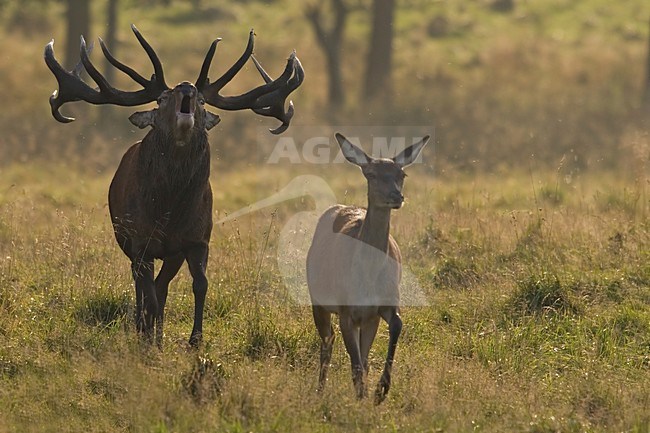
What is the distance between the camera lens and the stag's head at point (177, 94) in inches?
408

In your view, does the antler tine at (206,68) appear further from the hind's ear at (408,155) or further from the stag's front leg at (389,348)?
the stag's front leg at (389,348)

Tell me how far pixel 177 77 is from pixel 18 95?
420 cm

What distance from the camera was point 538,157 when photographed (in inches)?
908

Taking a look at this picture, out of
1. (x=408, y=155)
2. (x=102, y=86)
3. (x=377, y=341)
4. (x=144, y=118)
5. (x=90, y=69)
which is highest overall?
(x=90, y=69)

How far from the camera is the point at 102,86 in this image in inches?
Answer: 438

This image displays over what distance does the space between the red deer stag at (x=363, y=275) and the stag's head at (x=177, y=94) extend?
1.37 metres

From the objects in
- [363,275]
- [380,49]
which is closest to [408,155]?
[363,275]

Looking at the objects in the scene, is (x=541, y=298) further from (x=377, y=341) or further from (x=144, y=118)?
(x=144, y=118)

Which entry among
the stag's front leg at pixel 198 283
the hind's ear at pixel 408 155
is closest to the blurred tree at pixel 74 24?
the stag's front leg at pixel 198 283

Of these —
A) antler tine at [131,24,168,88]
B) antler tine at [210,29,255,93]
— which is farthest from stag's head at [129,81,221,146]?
antler tine at [210,29,255,93]

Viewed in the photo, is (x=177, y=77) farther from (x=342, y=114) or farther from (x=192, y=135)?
(x=192, y=135)

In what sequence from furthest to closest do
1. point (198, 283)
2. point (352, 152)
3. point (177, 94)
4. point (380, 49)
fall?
point (380, 49)
point (198, 283)
point (177, 94)
point (352, 152)

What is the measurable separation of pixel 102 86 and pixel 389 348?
3.66 meters

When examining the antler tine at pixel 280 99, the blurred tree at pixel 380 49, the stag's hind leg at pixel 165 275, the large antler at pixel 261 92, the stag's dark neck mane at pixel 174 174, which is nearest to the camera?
the stag's dark neck mane at pixel 174 174
